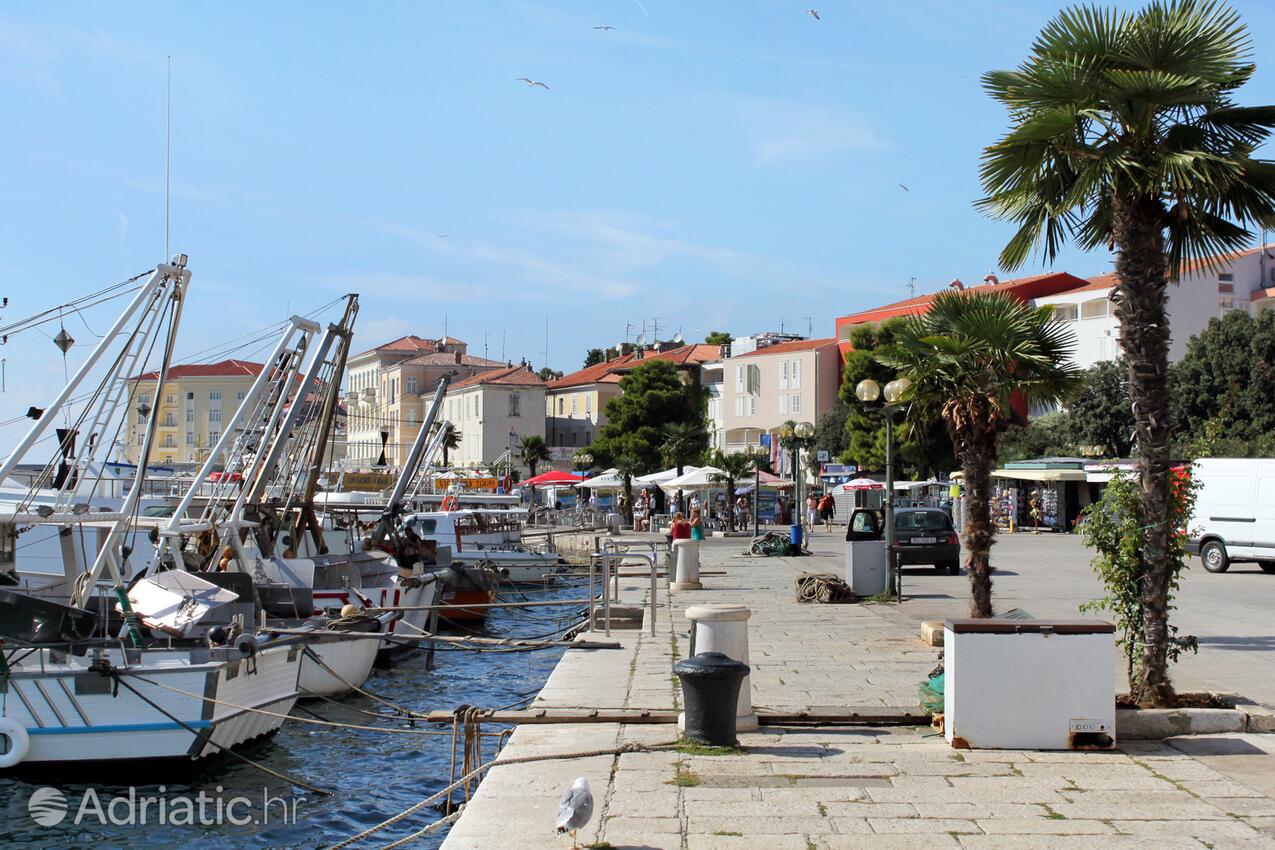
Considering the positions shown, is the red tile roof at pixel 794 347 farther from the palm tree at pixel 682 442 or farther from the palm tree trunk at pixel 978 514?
the palm tree trunk at pixel 978 514

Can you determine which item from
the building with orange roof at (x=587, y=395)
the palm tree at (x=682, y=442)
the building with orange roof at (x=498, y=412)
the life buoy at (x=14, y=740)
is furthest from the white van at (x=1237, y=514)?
the building with orange roof at (x=498, y=412)

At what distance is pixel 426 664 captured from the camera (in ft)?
79.8

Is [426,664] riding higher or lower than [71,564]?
lower

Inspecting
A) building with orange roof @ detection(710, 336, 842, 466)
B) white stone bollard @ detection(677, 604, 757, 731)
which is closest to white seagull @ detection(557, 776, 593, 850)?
white stone bollard @ detection(677, 604, 757, 731)

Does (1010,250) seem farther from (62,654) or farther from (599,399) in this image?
(599,399)

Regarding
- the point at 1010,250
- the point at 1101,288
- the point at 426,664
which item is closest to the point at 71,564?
the point at 426,664

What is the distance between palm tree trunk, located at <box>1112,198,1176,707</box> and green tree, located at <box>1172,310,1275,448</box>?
5599 cm

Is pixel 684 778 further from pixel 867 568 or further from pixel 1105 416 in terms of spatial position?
pixel 1105 416

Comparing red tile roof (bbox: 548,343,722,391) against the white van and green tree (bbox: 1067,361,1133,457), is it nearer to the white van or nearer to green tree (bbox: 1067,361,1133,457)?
green tree (bbox: 1067,361,1133,457)

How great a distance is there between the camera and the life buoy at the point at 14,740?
14031mm

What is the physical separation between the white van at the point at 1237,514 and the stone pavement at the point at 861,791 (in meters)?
21.7

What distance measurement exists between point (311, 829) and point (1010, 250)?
361 inches

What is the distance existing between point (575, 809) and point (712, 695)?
10.2ft

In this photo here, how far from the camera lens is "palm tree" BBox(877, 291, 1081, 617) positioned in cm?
1673
